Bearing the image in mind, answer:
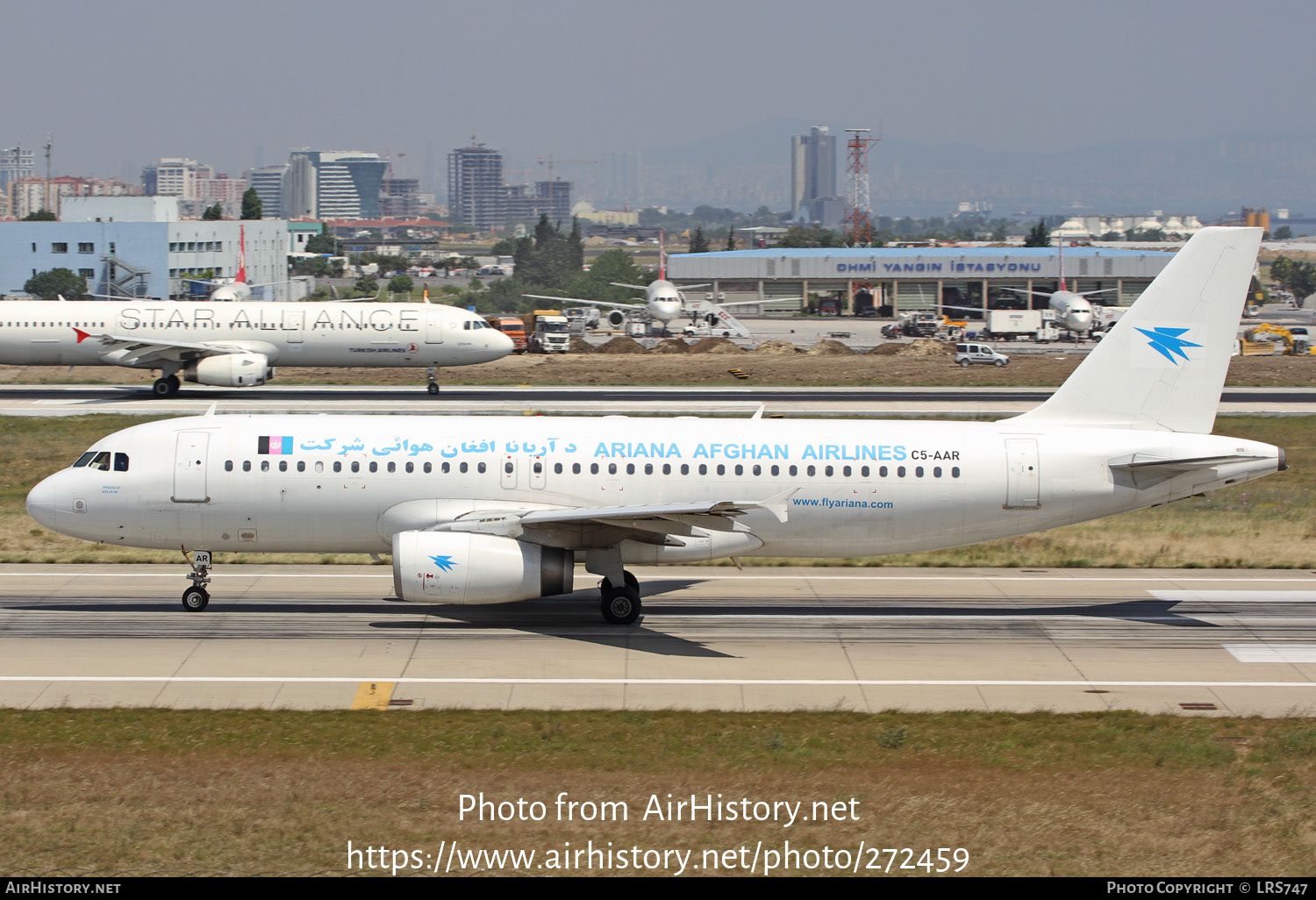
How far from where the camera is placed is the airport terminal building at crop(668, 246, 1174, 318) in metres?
155

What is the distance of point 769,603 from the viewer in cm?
3033

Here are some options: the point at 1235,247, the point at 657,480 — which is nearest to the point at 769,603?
the point at 657,480

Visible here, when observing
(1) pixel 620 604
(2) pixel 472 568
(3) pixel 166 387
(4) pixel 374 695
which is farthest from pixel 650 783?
(3) pixel 166 387

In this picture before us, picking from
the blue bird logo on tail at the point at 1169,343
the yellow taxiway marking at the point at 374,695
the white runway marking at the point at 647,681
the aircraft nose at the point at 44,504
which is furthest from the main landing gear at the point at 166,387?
the blue bird logo on tail at the point at 1169,343

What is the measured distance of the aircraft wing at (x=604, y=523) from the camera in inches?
1006

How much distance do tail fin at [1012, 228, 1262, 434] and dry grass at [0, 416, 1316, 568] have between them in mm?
6362

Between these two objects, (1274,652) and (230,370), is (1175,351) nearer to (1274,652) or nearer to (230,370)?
(1274,652)

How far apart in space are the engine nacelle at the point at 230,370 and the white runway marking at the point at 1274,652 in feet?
173

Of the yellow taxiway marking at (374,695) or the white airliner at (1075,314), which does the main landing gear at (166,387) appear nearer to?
the yellow taxiway marking at (374,695)

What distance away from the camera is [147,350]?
2635 inches

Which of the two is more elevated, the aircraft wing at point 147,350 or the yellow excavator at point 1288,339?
the yellow excavator at point 1288,339

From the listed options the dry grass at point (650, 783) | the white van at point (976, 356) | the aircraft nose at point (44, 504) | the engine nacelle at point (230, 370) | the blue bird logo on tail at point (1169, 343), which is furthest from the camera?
the white van at point (976, 356)

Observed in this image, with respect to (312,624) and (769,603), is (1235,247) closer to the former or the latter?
(769,603)
